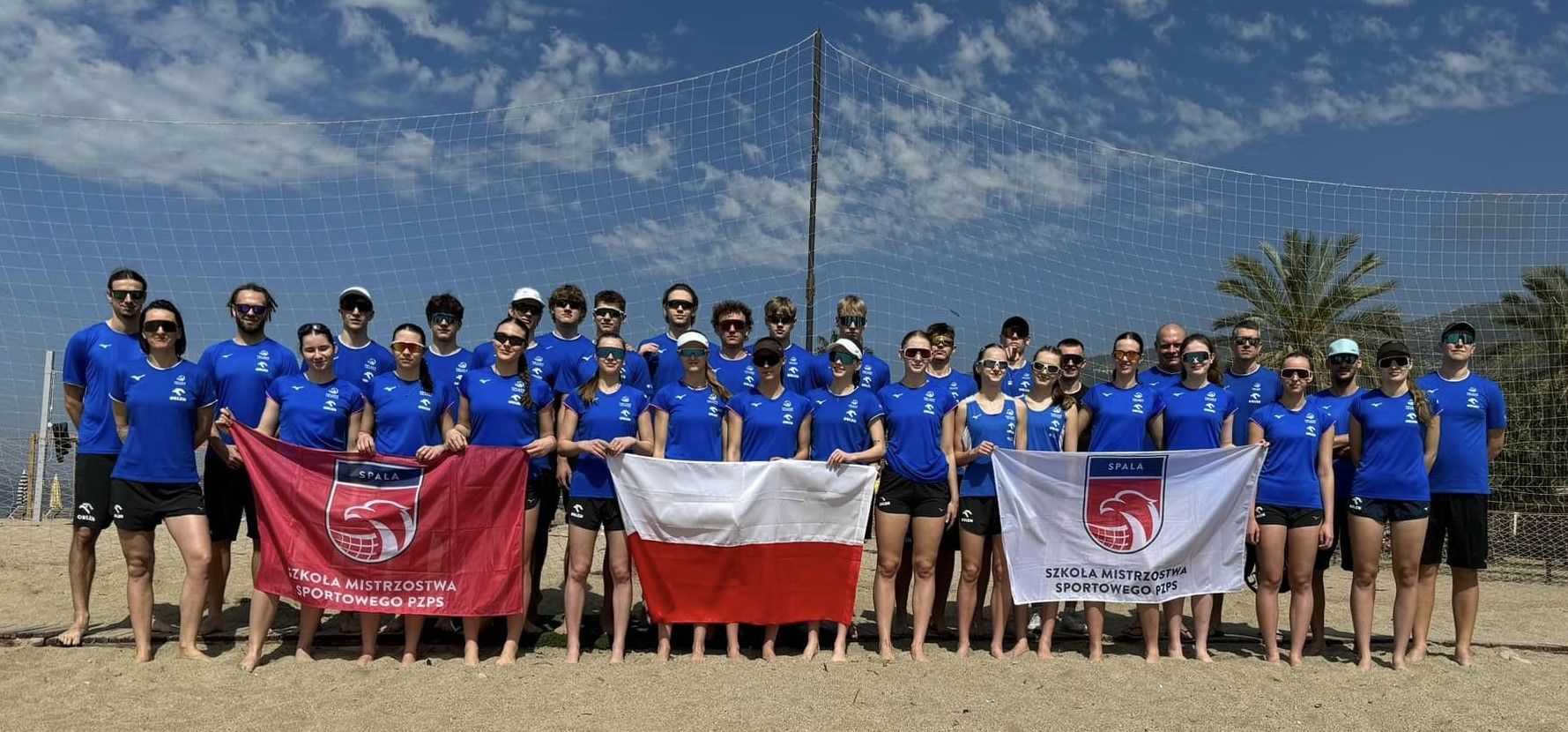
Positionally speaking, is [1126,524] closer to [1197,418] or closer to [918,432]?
[1197,418]

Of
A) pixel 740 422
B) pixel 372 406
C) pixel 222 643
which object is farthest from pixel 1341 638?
pixel 222 643

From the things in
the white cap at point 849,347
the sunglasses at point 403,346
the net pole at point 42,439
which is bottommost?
the net pole at point 42,439

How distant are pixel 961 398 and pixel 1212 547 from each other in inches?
64.0

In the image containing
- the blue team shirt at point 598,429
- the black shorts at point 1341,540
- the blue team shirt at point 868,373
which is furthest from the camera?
the blue team shirt at point 868,373

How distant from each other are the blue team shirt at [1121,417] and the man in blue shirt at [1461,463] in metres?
1.60

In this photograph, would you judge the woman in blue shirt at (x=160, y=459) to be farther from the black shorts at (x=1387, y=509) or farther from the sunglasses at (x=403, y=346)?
the black shorts at (x=1387, y=509)

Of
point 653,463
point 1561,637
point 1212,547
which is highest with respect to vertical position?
point 653,463

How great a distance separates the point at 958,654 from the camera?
5.12 metres

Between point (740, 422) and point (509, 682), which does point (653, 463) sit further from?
point (509, 682)

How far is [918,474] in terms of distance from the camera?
16.2ft

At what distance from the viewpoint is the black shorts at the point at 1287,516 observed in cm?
503

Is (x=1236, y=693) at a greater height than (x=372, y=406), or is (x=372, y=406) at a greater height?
(x=372, y=406)

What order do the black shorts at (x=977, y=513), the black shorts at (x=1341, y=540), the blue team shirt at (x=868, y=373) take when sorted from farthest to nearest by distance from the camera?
1. the blue team shirt at (x=868, y=373)
2. the black shorts at (x=1341, y=540)
3. the black shorts at (x=977, y=513)

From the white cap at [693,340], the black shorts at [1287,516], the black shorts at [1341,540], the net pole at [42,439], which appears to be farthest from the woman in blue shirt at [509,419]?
the net pole at [42,439]
